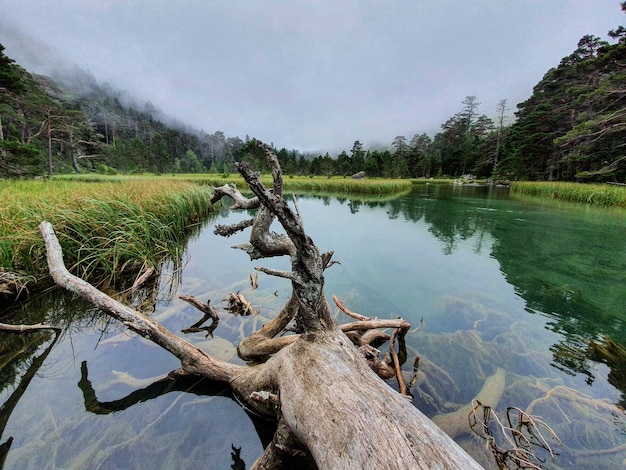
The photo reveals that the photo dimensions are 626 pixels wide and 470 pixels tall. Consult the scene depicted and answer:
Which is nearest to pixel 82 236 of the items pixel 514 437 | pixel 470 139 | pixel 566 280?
pixel 514 437

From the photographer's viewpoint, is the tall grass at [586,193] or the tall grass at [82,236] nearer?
the tall grass at [82,236]

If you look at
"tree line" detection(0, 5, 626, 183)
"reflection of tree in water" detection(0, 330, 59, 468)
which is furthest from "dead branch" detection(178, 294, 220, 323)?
"tree line" detection(0, 5, 626, 183)

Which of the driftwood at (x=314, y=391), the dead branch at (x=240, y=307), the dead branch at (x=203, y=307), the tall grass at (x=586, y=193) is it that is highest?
the tall grass at (x=586, y=193)

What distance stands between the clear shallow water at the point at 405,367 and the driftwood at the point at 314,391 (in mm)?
353

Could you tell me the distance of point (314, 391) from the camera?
4.28ft

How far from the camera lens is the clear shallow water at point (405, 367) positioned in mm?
1683

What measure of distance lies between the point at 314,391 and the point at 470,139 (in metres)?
66.3

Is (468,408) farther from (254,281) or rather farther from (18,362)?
(18,362)

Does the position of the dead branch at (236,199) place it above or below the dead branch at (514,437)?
above

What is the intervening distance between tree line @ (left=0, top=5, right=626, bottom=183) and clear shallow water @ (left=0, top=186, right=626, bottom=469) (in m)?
11.8

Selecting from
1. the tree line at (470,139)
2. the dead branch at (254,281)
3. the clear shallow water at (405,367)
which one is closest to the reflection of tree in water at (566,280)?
the clear shallow water at (405,367)

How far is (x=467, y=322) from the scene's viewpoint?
3398 mm

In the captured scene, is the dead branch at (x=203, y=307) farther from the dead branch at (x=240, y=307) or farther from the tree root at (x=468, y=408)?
the tree root at (x=468, y=408)

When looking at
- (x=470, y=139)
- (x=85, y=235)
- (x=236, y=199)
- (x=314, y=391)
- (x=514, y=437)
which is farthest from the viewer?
(x=470, y=139)
